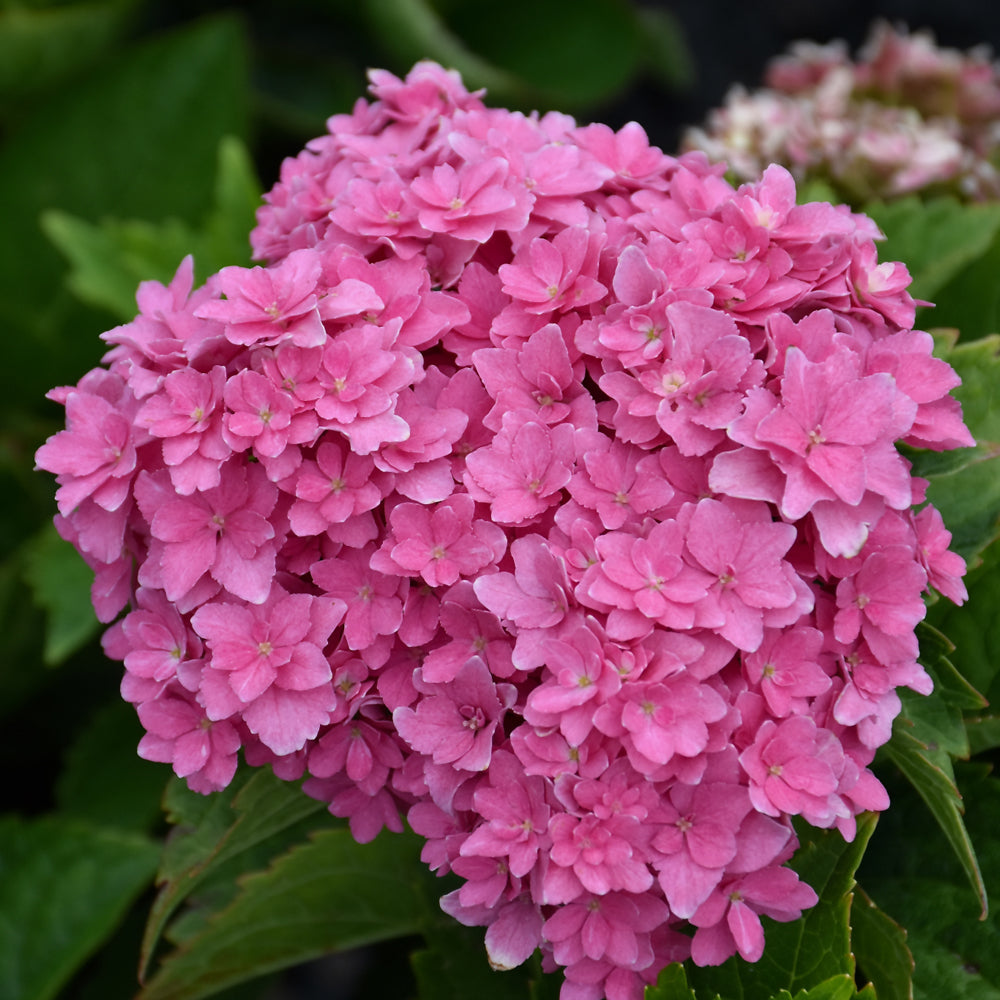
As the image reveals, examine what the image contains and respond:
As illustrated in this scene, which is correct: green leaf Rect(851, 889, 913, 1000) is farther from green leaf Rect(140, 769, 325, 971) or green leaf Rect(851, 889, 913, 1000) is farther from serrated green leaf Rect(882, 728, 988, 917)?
green leaf Rect(140, 769, 325, 971)

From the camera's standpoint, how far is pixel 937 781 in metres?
0.77

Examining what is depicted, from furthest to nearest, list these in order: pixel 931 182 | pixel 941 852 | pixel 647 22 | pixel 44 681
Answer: pixel 647 22
pixel 44 681
pixel 931 182
pixel 941 852

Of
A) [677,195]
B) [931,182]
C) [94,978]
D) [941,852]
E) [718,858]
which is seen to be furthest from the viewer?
[94,978]

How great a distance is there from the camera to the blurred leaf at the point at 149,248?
1.48 m

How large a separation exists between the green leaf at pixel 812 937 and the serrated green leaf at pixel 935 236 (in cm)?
64

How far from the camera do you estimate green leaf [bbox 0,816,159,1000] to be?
1.32 metres

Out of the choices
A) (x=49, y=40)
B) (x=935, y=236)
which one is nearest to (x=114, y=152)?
(x=49, y=40)

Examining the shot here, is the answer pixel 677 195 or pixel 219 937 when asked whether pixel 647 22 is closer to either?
pixel 677 195

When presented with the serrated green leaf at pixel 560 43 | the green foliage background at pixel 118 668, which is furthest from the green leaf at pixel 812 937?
the serrated green leaf at pixel 560 43

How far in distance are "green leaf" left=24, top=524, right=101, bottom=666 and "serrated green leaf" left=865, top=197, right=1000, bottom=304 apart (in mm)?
1005

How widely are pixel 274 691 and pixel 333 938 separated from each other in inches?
18.7

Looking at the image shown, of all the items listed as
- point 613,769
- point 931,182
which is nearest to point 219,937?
point 613,769

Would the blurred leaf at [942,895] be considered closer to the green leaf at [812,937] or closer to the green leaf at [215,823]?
the green leaf at [812,937]

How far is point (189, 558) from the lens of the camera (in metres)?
0.75
